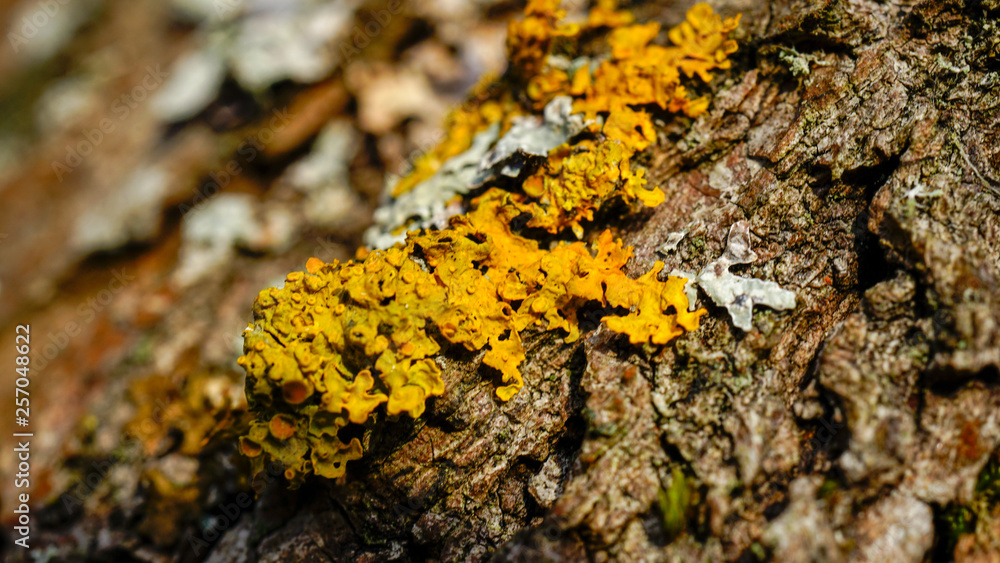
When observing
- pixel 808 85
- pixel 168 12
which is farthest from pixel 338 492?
pixel 168 12

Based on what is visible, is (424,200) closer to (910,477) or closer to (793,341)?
(793,341)

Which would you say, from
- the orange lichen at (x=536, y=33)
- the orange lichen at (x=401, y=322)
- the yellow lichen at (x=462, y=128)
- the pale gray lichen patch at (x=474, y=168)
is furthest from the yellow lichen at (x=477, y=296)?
the yellow lichen at (x=462, y=128)

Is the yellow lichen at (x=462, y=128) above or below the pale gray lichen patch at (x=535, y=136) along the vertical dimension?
below

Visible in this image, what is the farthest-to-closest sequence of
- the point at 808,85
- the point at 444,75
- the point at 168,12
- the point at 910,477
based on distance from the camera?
the point at 168,12 → the point at 444,75 → the point at 808,85 → the point at 910,477

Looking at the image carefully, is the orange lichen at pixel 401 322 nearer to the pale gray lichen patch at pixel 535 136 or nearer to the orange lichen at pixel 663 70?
the pale gray lichen patch at pixel 535 136

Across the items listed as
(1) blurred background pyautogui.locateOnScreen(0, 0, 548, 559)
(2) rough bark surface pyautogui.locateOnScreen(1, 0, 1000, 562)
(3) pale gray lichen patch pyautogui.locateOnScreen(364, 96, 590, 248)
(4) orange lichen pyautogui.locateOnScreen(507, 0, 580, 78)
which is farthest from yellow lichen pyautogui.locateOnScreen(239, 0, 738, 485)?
(1) blurred background pyautogui.locateOnScreen(0, 0, 548, 559)

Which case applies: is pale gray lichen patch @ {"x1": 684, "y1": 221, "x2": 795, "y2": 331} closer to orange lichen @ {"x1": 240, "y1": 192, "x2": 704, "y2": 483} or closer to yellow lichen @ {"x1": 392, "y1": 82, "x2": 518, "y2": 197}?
orange lichen @ {"x1": 240, "y1": 192, "x2": 704, "y2": 483}

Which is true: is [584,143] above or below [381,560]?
above
